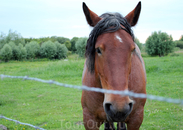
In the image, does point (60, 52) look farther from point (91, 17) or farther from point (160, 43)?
point (91, 17)

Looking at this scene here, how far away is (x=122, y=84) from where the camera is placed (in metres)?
1.61

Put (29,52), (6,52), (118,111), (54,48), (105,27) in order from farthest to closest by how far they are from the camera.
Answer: (54,48), (29,52), (6,52), (105,27), (118,111)

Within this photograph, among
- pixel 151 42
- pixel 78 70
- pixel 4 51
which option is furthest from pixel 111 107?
pixel 4 51

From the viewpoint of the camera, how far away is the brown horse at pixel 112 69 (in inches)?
64.1

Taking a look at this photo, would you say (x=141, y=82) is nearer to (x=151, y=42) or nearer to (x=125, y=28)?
(x=125, y=28)

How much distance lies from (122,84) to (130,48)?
0.48m

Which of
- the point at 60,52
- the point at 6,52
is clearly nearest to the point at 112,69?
the point at 6,52

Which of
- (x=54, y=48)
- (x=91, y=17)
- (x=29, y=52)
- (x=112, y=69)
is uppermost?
(x=54, y=48)

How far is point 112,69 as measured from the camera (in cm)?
167

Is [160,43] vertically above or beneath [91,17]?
above

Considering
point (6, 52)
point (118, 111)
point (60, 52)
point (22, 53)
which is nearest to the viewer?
point (118, 111)

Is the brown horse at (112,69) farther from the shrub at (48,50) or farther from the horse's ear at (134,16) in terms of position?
the shrub at (48,50)

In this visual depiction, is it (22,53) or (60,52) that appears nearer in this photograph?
(22,53)

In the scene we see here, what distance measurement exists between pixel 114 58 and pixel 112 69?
130 mm
